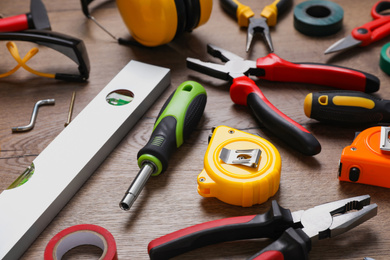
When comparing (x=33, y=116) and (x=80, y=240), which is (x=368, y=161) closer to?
(x=80, y=240)

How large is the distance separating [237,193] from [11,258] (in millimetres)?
335

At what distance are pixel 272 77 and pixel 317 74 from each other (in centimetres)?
8

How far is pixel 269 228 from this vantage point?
2.31 ft

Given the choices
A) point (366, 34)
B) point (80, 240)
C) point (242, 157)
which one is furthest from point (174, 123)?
point (366, 34)

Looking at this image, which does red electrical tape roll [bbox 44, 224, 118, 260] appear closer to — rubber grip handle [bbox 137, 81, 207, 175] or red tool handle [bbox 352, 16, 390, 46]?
rubber grip handle [bbox 137, 81, 207, 175]

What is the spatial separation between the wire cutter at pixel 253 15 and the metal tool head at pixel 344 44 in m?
0.12

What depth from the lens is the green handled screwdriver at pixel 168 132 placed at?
0.79m

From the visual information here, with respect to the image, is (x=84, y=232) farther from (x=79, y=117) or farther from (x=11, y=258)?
(x=79, y=117)

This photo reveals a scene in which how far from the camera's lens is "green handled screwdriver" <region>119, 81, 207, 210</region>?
0.79m

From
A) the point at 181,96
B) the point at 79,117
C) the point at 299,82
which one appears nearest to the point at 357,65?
the point at 299,82

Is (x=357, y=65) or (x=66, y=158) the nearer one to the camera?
(x=66, y=158)

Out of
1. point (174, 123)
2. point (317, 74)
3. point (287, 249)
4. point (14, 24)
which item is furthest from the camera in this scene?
point (14, 24)

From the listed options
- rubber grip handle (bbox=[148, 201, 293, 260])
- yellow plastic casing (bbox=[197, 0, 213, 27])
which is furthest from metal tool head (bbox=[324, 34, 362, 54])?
rubber grip handle (bbox=[148, 201, 293, 260])

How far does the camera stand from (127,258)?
732 mm
